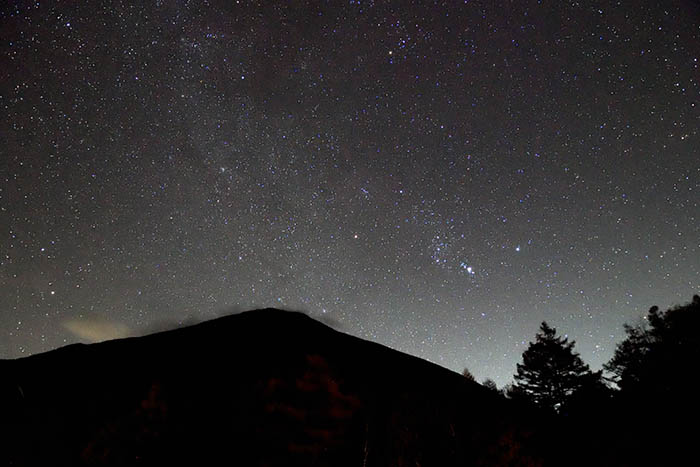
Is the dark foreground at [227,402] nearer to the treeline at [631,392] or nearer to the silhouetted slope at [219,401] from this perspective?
the silhouetted slope at [219,401]

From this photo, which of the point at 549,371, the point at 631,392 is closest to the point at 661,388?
the point at 631,392

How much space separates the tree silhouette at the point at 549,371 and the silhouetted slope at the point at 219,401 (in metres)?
23.5

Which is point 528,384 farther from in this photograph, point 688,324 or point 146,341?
point 146,341

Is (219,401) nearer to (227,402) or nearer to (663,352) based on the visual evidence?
(227,402)

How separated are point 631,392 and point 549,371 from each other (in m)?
15.2

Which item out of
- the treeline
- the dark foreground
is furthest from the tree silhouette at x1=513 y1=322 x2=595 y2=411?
the dark foreground

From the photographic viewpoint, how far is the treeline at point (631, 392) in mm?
5992

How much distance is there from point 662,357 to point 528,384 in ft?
31.8

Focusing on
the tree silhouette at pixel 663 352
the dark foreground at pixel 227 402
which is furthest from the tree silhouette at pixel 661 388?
the dark foreground at pixel 227 402

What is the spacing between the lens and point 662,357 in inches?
649

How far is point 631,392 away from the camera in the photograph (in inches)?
424

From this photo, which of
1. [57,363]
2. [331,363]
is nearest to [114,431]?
[57,363]

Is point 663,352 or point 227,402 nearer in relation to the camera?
point 227,402

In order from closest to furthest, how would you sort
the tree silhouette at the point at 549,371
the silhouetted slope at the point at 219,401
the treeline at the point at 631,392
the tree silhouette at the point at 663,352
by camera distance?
1. the silhouetted slope at the point at 219,401
2. the treeline at the point at 631,392
3. the tree silhouette at the point at 663,352
4. the tree silhouette at the point at 549,371
